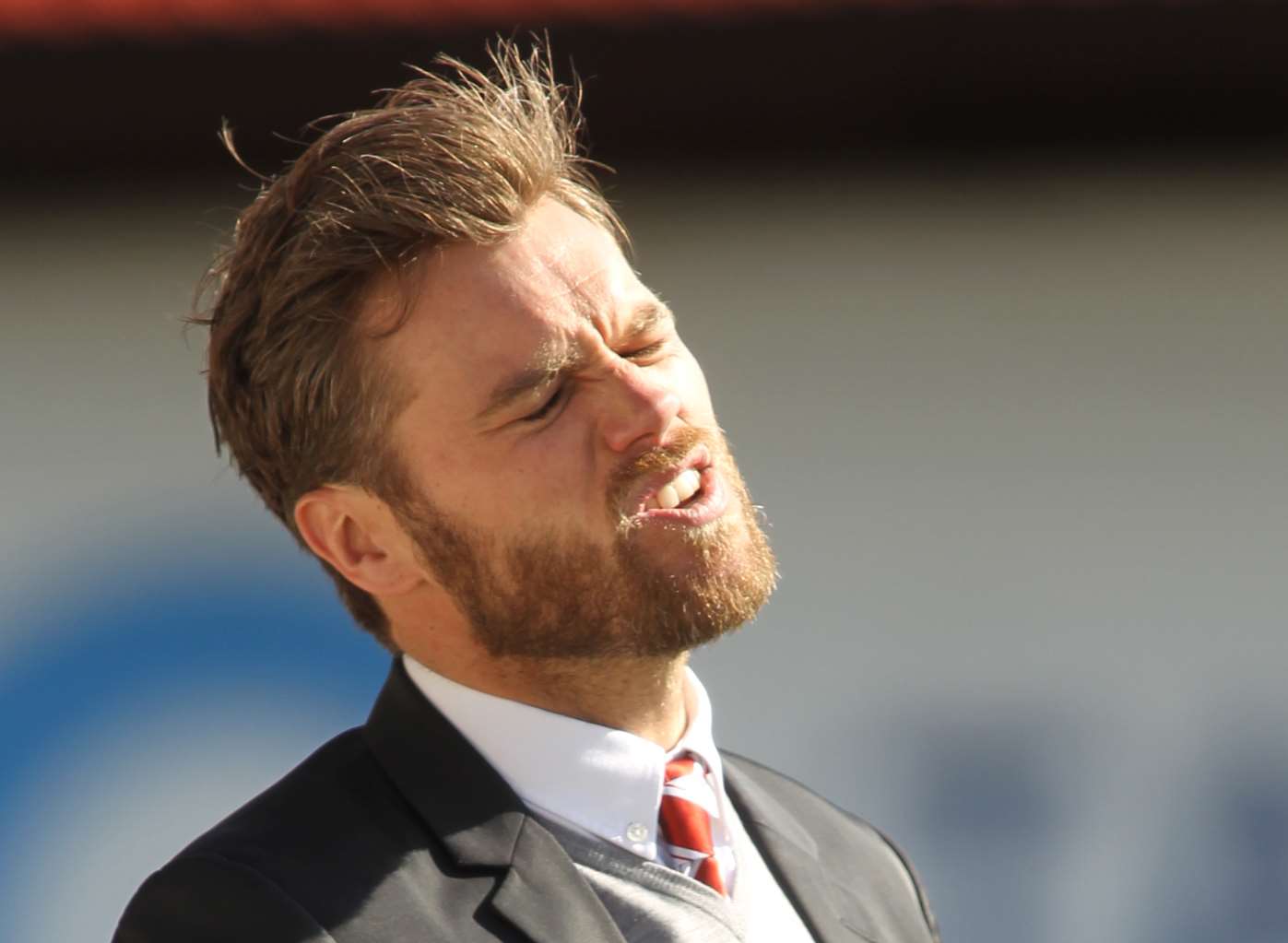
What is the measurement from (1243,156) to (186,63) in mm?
2060

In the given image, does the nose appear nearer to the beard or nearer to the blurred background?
the beard

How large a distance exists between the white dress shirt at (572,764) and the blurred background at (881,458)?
1.72 meters

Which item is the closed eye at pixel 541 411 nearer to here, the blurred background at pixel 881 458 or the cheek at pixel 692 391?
the cheek at pixel 692 391

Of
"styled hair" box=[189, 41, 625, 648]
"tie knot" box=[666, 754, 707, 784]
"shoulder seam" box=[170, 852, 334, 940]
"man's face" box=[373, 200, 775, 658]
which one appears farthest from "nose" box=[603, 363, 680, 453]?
"shoulder seam" box=[170, 852, 334, 940]

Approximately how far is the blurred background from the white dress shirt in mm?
1721

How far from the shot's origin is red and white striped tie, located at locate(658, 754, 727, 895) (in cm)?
158

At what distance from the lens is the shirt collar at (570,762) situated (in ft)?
5.13

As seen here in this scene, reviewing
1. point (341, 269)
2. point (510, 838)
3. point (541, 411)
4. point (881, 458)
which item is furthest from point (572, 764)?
point (881, 458)

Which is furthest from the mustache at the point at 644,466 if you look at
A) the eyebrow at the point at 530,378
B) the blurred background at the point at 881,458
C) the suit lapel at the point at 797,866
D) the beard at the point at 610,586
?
the blurred background at the point at 881,458

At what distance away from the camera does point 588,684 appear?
5.30 ft

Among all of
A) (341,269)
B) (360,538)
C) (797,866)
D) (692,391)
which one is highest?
(341,269)

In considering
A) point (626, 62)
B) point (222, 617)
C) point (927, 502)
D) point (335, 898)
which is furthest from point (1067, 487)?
point (335, 898)

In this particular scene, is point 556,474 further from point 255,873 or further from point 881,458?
point 881,458

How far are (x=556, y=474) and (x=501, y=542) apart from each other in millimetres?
84
